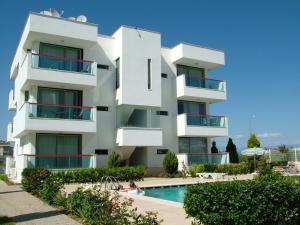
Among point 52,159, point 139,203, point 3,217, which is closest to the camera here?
point 3,217

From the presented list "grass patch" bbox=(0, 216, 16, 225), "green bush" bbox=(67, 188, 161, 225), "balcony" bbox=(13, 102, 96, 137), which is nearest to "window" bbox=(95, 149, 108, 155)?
"balcony" bbox=(13, 102, 96, 137)

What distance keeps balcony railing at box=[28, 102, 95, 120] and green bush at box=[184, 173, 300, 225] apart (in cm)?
1663

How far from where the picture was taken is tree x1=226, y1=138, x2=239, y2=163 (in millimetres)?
33344

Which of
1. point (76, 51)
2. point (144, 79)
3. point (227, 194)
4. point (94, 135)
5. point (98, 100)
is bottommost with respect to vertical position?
point (227, 194)

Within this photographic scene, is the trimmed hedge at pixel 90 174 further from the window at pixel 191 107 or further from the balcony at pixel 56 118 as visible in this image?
the window at pixel 191 107

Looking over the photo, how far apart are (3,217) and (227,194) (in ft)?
23.0

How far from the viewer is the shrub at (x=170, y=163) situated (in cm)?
2714

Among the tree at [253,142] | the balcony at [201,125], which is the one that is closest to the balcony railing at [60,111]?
the balcony at [201,125]

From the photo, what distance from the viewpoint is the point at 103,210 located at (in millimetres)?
8984

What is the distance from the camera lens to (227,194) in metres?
8.16

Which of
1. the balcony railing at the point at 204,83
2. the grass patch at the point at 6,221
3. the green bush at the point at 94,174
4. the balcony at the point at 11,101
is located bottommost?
the grass patch at the point at 6,221

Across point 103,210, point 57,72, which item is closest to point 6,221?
point 103,210

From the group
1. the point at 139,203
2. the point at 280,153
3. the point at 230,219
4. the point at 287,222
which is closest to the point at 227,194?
the point at 230,219

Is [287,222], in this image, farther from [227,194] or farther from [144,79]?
[144,79]
